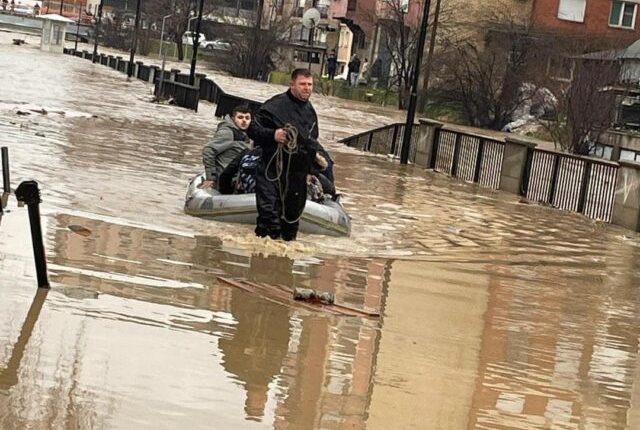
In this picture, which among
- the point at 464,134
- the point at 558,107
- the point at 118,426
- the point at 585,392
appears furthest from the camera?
the point at 558,107

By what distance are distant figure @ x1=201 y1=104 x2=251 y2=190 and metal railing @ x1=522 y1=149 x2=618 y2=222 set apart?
834cm

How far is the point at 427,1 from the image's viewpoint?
96.6 ft

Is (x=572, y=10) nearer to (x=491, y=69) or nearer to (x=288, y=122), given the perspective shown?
(x=491, y=69)

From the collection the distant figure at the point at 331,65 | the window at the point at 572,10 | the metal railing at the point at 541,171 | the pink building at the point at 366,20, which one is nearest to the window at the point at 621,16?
the window at the point at 572,10

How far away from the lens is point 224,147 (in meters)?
15.3

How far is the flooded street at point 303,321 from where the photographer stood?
23.2ft

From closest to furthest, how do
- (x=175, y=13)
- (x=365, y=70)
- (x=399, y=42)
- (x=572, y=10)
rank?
(x=572, y=10) → (x=399, y=42) → (x=365, y=70) → (x=175, y=13)

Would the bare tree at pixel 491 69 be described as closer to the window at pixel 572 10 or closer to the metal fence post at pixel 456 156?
the window at pixel 572 10

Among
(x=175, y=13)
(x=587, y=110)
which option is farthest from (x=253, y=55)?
(x=587, y=110)

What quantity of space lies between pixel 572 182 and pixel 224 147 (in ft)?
32.4

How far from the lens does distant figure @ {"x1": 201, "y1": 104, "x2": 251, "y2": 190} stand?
15.3 m

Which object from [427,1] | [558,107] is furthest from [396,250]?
[558,107]

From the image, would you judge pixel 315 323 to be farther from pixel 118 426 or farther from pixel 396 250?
pixel 396 250

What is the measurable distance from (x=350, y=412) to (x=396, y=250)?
800cm
